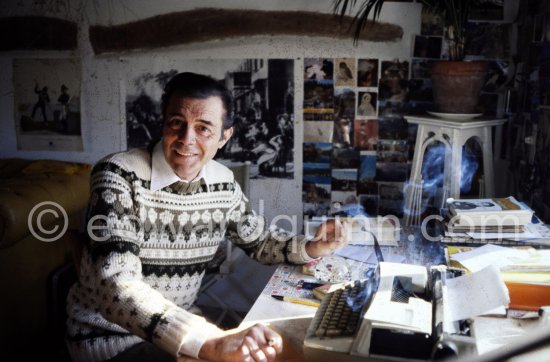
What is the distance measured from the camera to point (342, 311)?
4.16ft

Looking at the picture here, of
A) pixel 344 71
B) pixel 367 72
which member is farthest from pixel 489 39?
pixel 344 71

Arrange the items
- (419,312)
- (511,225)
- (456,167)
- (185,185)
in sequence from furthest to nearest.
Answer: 1. (456,167)
2. (511,225)
3. (185,185)
4. (419,312)

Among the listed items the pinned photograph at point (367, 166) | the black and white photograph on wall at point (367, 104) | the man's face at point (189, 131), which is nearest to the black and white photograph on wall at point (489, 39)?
the black and white photograph on wall at point (367, 104)

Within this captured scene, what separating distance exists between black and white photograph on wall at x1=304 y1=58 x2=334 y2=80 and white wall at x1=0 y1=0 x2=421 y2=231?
3cm

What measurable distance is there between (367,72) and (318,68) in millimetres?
275

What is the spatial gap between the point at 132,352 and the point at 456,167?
5.30ft

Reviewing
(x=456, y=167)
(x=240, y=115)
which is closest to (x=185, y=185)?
(x=456, y=167)

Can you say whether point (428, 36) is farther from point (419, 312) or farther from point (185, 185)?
point (419, 312)

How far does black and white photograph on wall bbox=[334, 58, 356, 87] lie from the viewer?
306 centimetres

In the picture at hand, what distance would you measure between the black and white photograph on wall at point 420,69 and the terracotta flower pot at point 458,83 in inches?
14.5

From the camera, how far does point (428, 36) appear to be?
294 centimetres

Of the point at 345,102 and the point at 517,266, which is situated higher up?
the point at 345,102

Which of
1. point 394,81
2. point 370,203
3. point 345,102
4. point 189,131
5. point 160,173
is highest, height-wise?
point 394,81

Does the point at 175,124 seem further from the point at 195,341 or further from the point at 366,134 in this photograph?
the point at 366,134
